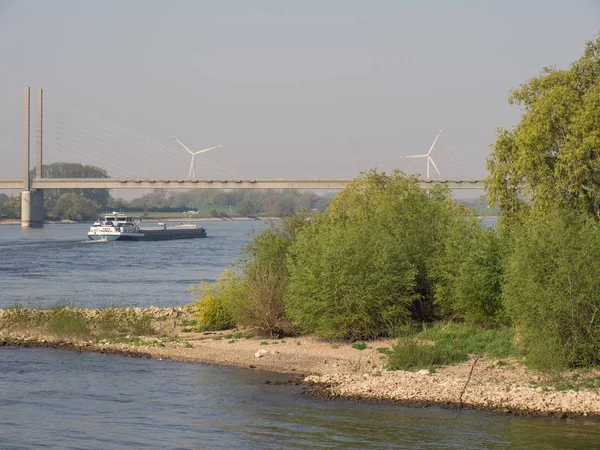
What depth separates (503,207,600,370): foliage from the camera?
796 inches

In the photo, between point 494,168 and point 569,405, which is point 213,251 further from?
point 569,405

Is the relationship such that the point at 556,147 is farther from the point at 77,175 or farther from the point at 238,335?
the point at 77,175

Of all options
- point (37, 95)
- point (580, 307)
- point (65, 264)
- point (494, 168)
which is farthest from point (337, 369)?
point (37, 95)

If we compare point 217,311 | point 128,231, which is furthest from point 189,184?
point 217,311

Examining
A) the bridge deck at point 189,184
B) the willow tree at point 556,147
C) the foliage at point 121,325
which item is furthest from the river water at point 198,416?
the bridge deck at point 189,184

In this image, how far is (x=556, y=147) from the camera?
86.6 ft

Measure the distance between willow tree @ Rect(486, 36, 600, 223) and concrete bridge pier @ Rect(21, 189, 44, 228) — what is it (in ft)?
288

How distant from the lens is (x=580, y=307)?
20438 millimetres

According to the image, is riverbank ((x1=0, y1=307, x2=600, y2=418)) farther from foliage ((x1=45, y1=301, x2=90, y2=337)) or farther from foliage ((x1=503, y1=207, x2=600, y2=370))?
foliage ((x1=503, y1=207, x2=600, y2=370))

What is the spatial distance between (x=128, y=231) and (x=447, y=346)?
82.6m

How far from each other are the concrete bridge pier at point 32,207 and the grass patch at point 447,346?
89.3 metres

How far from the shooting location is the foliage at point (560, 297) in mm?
20219

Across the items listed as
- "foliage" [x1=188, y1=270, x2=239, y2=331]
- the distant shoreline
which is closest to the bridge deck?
the distant shoreline

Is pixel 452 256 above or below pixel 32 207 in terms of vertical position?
above
